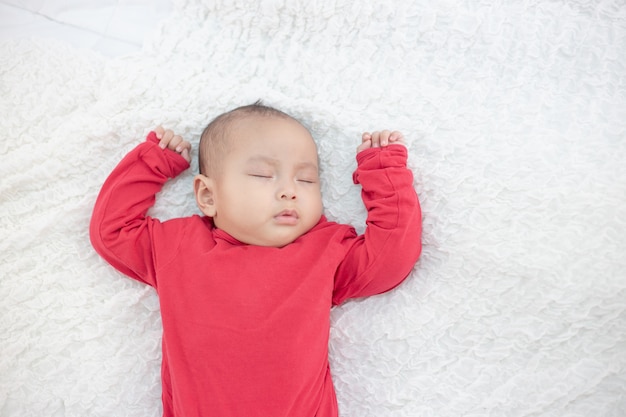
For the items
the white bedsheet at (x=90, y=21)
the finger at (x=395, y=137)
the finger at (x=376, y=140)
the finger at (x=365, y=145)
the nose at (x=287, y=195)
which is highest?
the white bedsheet at (x=90, y=21)

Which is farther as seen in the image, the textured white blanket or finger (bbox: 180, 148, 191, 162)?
finger (bbox: 180, 148, 191, 162)

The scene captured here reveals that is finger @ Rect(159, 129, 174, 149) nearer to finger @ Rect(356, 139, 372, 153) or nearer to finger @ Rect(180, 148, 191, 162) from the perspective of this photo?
finger @ Rect(180, 148, 191, 162)

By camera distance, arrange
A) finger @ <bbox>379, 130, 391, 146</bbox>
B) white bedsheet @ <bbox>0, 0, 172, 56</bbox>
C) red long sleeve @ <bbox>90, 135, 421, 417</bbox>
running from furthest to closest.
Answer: white bedsheet @ <bbox>0, 0, 172, 56</bbox>, finger @ <bbox>379, 130, 391, 146</bbox>, red long sleeve @ <bbox>90, 135, 421, 417</bbox>

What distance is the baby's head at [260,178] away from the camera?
1.43m

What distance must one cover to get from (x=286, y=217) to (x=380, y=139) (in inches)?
12.9

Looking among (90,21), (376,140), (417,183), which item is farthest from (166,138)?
(417,183)

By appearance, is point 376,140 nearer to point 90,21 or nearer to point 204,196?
point 204,196

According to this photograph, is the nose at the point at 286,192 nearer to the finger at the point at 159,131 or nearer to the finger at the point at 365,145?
the finger at the point at 365,145

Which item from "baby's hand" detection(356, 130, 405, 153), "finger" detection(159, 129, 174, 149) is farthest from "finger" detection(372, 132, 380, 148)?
"finger" detection(159, 129, 174, 149)

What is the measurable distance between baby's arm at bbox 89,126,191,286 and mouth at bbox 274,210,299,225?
1.13ft

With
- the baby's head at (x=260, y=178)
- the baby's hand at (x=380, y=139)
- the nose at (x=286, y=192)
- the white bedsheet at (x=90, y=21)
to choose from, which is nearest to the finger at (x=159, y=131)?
the baby's head at (x=260, y=178)

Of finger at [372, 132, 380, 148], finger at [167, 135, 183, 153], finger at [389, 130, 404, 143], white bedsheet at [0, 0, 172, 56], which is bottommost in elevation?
finger at [167, 135, 183, 153]

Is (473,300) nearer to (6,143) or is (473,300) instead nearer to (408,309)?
(408,309)

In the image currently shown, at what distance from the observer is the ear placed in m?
1.53
